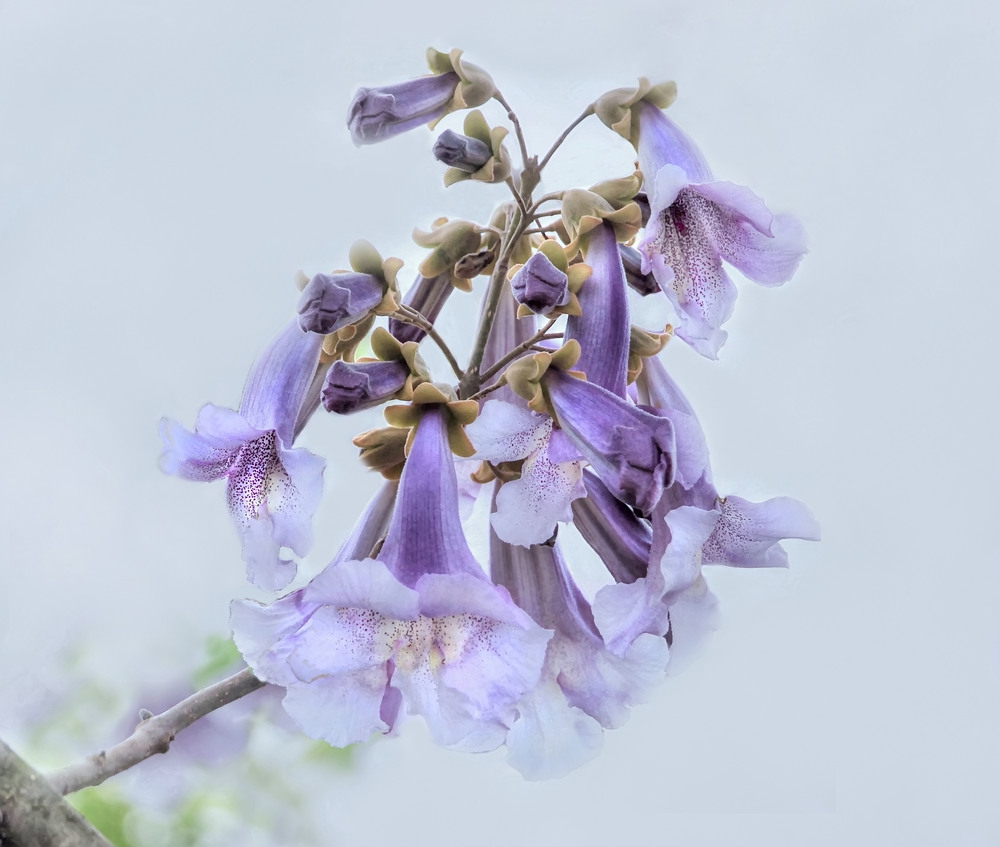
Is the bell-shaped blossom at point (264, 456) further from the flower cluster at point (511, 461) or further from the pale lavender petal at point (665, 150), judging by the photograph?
the pale lavender petal at point (665, 150)

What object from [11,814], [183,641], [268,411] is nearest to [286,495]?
[268,411]

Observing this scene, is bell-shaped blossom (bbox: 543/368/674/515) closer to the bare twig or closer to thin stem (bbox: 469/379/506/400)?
thin stem (bbox: 469/379/506/400)

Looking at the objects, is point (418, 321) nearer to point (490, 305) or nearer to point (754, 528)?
point (490, 305)

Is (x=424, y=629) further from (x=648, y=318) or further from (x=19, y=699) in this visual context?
(x=19, y=699)

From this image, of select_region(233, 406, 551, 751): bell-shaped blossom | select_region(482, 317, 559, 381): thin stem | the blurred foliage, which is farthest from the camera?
the blurred foliage

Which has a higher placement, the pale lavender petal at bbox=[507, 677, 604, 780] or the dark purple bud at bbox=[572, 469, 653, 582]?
the dark purple bud at bbox=[572, 469, 653, 582]

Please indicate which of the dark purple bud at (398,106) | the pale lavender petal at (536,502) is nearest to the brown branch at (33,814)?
the pale lavender petal at (536,502)

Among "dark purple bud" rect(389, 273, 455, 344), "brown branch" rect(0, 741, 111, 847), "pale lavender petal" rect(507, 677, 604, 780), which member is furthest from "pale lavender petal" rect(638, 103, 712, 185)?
"brown branch" rect(0, 741, 111, 847)

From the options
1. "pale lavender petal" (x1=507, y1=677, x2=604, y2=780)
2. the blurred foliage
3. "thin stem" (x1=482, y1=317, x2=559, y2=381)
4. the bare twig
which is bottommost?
the blurred foliage
